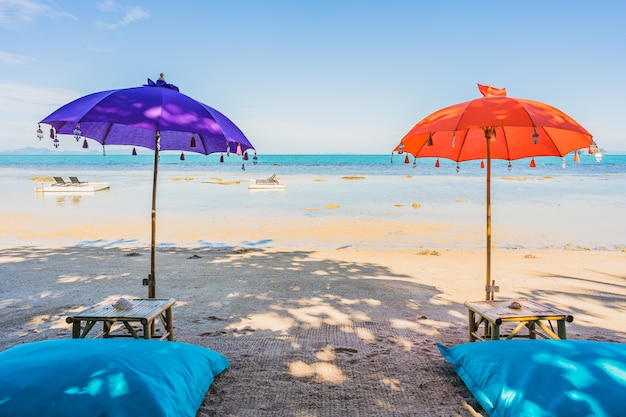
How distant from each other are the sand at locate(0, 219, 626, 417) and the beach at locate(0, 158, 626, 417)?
2 centimetres

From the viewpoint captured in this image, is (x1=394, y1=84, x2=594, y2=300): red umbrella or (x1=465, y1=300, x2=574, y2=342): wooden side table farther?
(x1=394, y1=84, x2=594, y2=300): red umbrella

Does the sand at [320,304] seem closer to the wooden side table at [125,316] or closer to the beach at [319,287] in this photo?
the beach at [319,287]

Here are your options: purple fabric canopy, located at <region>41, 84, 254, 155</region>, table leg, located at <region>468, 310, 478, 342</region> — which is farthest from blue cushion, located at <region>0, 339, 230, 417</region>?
table leg, located at <region>468, 310, 478, 342</region>

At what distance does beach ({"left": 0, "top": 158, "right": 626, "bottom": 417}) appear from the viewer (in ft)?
12.5

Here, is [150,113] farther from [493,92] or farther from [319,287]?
[319,287]

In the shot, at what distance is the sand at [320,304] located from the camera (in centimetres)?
369

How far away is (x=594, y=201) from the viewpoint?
24078mm

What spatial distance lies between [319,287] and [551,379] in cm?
467

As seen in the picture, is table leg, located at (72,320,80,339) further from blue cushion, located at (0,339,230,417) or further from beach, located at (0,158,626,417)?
beach, located at (0,158,626,417)

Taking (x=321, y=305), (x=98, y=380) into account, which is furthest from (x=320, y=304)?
(x=98, y=380)

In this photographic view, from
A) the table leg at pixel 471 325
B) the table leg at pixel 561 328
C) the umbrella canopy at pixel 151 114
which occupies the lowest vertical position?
the table leg at pixel 471 325

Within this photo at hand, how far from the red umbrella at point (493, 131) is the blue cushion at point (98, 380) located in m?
2.90

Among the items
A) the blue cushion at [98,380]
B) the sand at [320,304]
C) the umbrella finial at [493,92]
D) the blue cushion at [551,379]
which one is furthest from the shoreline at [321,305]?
the umbrella finial at [493,92]

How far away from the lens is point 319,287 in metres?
7.31
